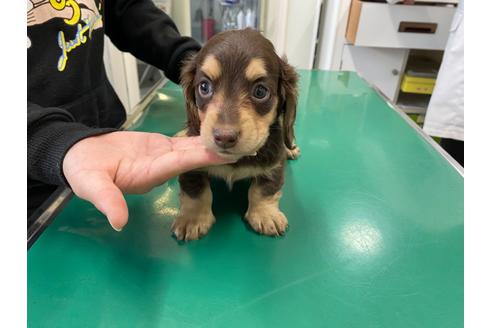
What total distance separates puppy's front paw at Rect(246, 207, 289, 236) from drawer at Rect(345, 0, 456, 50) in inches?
89.8

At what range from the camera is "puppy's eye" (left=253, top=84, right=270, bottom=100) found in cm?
93

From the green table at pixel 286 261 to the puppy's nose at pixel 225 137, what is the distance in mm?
344

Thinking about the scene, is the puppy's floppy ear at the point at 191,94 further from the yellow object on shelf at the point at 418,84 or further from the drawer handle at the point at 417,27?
the yellow object on shelf at the point at 418,84

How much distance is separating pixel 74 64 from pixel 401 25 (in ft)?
8.28

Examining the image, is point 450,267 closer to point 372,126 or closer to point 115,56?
point 372,126

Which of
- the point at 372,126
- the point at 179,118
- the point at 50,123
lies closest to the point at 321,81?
the point at 372,126

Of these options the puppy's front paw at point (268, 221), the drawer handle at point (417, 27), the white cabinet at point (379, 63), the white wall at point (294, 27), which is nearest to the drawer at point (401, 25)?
the drawer handle at point (417, 27)

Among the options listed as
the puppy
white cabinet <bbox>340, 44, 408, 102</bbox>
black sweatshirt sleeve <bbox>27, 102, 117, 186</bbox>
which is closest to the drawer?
white cabinet <bbox>340, 44, 408, 102</bbox>

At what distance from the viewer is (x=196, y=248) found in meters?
0.95

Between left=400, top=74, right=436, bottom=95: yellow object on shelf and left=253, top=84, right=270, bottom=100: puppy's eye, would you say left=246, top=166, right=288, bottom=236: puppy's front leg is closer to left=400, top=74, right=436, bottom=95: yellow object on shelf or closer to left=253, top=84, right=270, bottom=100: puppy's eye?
left=253, top=84, right=270, bottom=100: puppy's eye

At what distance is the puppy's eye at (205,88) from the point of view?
3.07ft

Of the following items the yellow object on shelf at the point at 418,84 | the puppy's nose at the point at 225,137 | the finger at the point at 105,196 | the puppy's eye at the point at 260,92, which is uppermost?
the puppy's eye at the point at 260,92

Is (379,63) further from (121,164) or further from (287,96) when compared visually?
(121,164)

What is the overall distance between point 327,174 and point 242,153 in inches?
23.7
